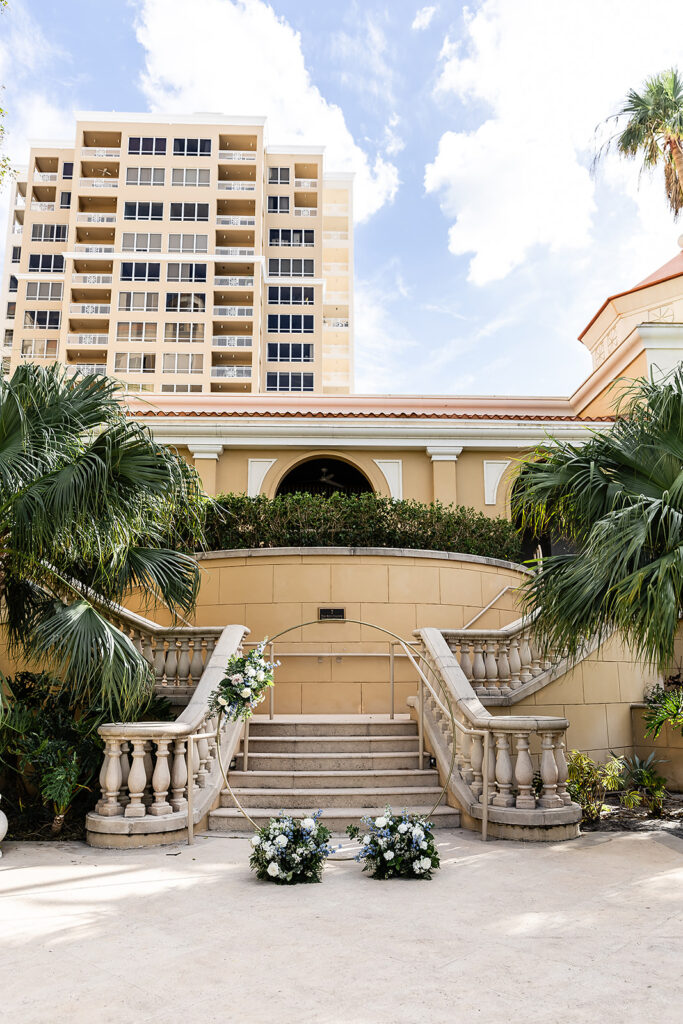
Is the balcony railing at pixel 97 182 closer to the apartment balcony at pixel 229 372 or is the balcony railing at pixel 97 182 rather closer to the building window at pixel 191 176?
the building window at pixel 191 176

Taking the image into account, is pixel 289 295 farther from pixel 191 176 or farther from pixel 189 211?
pixel 191 176

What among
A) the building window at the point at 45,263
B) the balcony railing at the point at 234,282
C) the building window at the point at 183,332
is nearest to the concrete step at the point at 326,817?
the building window at the point at 183,332

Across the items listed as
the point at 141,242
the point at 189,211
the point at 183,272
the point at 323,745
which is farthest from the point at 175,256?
the point at 323,745

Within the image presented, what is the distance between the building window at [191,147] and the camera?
6331 centimetres

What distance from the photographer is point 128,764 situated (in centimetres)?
822

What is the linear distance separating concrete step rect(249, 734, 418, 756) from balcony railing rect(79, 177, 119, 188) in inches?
2464

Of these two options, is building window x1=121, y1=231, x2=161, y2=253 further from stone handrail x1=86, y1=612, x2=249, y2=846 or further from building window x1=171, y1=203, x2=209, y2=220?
stone handrail x1=86, y1=612, x2=249, y2=846

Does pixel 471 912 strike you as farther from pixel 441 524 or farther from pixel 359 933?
pixel 441 524

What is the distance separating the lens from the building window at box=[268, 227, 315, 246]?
66938mm

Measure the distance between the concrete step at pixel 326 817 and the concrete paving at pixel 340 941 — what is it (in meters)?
0.89

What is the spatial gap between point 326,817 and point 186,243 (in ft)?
196

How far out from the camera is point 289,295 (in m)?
65.9

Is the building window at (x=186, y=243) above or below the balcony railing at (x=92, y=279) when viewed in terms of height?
above

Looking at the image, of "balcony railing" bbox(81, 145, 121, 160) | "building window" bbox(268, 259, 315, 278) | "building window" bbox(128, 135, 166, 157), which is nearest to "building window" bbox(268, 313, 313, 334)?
"building window" bbox(268, 259, 315, 278)
